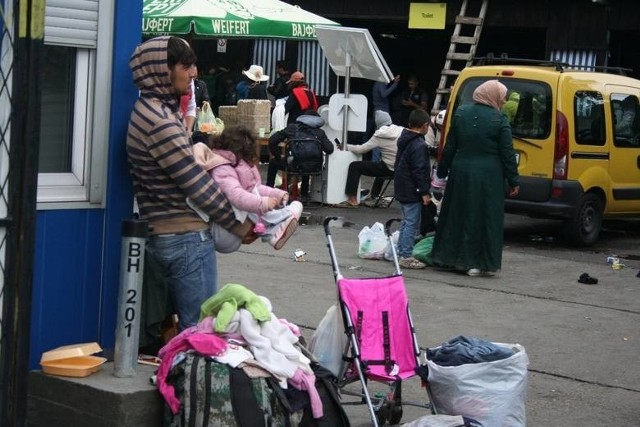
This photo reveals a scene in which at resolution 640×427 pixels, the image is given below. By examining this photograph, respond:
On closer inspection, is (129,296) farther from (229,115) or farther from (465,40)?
(465,40)

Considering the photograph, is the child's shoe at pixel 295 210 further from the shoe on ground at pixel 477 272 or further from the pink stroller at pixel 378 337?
the shoe on ground at pixel 477 272

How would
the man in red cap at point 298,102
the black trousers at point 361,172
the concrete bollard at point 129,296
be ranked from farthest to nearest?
the man in red cap at point 298,102 < the black trousers at point 361,172 < the concrete bollard at point 129,296

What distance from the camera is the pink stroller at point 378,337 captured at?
20.5ft

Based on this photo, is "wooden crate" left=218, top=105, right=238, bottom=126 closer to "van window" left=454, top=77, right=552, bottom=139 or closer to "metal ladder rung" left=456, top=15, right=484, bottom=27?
"metal ladder rung" left=456, top=15, right=484, bottom=27

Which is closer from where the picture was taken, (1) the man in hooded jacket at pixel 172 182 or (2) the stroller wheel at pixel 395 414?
(1) the man in hooded jacket at pixel 172 182

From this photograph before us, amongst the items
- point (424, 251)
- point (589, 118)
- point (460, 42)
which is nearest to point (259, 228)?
point (424, 251)

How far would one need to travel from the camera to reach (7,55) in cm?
489

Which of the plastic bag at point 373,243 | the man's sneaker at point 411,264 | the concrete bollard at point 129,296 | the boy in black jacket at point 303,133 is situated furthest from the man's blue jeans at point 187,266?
the boy in black jacket at point 303,133

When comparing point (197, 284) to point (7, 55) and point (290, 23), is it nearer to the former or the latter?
point (7, 55)

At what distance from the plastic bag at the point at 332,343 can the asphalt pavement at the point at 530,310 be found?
0.41 metres

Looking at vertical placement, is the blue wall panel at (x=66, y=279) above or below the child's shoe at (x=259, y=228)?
below

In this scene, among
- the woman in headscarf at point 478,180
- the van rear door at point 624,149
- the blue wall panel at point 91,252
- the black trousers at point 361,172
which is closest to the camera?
the blue wall panel at point 91,252

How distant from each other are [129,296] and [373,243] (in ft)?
21.3

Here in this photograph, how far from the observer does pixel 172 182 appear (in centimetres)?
581
